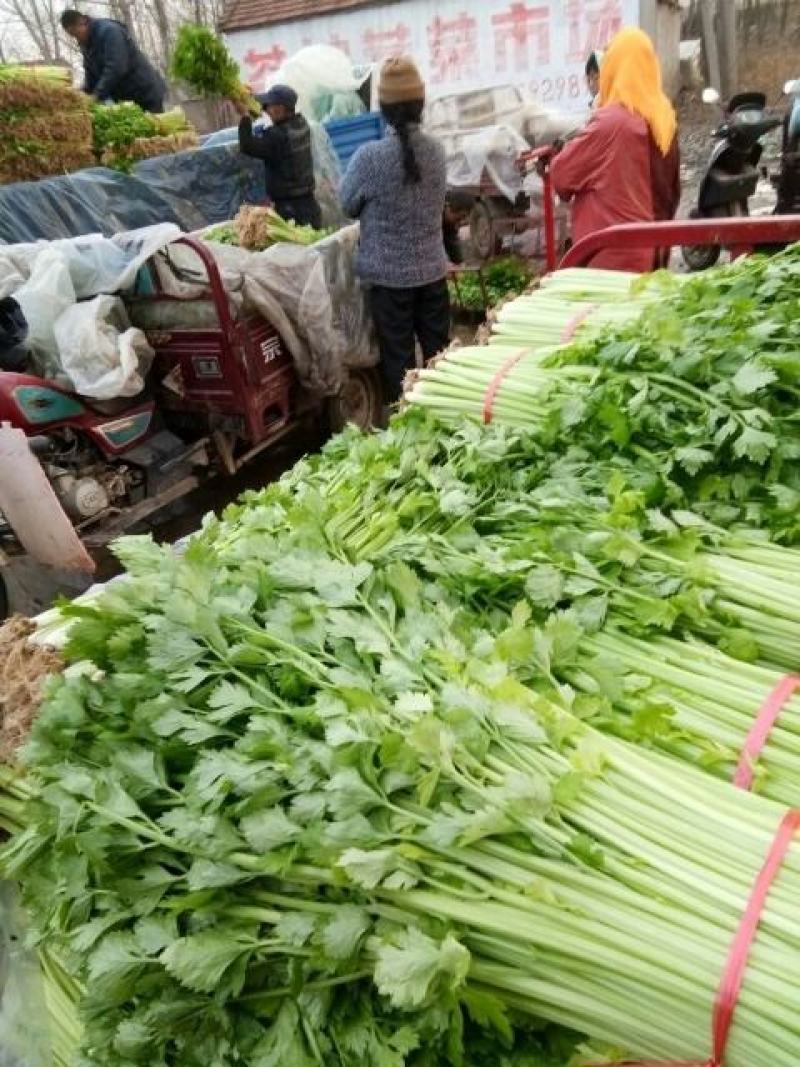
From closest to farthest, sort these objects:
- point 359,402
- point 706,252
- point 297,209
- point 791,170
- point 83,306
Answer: point 83,306
point 359,402
point 791,170
point 297,209
point 706,252

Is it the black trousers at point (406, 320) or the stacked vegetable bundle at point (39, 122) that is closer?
the black trousers at point (406, 320)

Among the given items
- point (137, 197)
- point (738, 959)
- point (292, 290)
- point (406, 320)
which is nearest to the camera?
point (738, 959)

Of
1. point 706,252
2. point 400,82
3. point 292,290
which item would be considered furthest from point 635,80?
point 706,252

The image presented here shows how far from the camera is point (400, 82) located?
5.38m

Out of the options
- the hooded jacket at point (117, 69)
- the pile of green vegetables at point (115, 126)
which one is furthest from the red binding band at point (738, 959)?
the hooded jacket at point (117, 69)

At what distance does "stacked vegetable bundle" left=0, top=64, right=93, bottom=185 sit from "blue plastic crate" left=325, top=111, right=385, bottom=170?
3.13m

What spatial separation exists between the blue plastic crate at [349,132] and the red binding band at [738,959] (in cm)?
1065

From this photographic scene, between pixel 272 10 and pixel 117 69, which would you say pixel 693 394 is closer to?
pixel 117 69

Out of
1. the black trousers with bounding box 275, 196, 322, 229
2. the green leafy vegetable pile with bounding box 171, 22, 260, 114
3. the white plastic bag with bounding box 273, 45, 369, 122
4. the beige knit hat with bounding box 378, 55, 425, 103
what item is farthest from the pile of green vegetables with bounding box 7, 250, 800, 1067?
the white plastic bag with bounding box 273, 45, 369, 122

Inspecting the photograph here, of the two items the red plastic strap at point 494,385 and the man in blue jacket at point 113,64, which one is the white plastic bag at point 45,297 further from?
the man in blue jacket at point 113,64

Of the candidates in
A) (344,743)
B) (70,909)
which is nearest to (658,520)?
(344,743)

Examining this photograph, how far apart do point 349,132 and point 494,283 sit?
297 centimetres

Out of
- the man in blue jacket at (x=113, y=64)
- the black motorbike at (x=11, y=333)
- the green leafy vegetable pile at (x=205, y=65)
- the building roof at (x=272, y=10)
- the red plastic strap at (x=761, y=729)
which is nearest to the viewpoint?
the red plastic strap at (x=761, y=729)

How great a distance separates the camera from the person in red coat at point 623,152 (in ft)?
16.7
